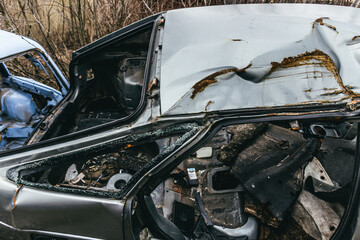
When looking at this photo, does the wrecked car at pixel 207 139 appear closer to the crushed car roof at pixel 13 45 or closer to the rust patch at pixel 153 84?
the rust patch at pixel 153 84

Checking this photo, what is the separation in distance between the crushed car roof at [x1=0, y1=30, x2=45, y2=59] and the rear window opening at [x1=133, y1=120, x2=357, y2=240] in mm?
1784

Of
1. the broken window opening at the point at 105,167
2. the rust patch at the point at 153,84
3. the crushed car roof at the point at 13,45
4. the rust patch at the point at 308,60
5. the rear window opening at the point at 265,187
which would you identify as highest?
the crushed car roof at the point at 13,45

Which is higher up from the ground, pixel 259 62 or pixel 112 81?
pixel 259 62

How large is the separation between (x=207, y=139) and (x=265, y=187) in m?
1.07

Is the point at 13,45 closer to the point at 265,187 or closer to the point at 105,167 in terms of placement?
the point at 105,167

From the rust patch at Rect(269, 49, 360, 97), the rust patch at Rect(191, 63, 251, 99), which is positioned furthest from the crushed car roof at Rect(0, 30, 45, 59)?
the rust patch at Rect(269, 49, 360, 97)

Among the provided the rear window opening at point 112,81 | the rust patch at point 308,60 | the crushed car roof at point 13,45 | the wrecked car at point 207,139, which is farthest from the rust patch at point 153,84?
the crushed car roof at point 13,45

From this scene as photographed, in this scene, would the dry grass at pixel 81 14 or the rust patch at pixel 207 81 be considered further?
the dry grass at pixel 81 14

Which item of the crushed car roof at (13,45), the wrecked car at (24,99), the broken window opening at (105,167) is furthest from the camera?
the wrecked car at (24,99)

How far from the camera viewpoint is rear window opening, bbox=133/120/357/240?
188 centimetres

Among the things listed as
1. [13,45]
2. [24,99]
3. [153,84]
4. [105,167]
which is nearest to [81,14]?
[24,99]

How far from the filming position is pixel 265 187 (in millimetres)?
2066

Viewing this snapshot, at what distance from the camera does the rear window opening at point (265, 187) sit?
1.88m

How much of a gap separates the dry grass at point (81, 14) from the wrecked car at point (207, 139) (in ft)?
7.58
